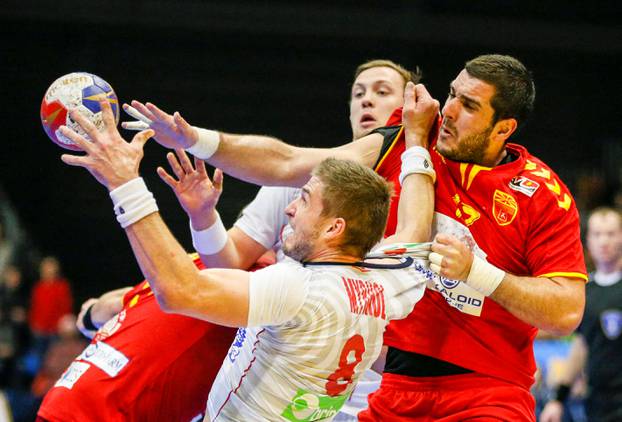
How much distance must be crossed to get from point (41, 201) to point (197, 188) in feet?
43.3

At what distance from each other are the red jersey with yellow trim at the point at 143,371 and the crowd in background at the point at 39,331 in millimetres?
3328

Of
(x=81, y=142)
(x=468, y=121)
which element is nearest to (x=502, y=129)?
(x=468, y=121)

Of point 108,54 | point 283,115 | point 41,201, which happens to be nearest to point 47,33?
point 108,54

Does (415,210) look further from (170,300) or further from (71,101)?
(71,101)

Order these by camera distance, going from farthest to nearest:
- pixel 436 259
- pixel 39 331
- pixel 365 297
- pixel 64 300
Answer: pixel 64 300
pixel 39 331
pixel 436 259
pixel 365 297

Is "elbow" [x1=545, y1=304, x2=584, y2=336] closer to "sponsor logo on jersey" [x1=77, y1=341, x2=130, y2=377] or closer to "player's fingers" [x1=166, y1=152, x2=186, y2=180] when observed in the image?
"player's fingers" [x1=166, y1=152, x2=186, y2=180]

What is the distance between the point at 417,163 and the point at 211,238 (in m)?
1.14

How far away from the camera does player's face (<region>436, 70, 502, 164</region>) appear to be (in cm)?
424

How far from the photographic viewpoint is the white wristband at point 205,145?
389cm

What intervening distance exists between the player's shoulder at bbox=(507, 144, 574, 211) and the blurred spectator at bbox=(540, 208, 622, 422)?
3.58 metres

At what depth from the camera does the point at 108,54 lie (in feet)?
55.1

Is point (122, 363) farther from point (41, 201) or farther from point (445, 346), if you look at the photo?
point (41, 201)

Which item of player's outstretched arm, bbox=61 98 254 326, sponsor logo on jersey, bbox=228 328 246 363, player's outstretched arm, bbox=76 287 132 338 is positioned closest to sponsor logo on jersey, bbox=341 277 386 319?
player's outstretched arm, bbox=61 98 254 326

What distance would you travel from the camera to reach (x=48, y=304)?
1320 centimetres
